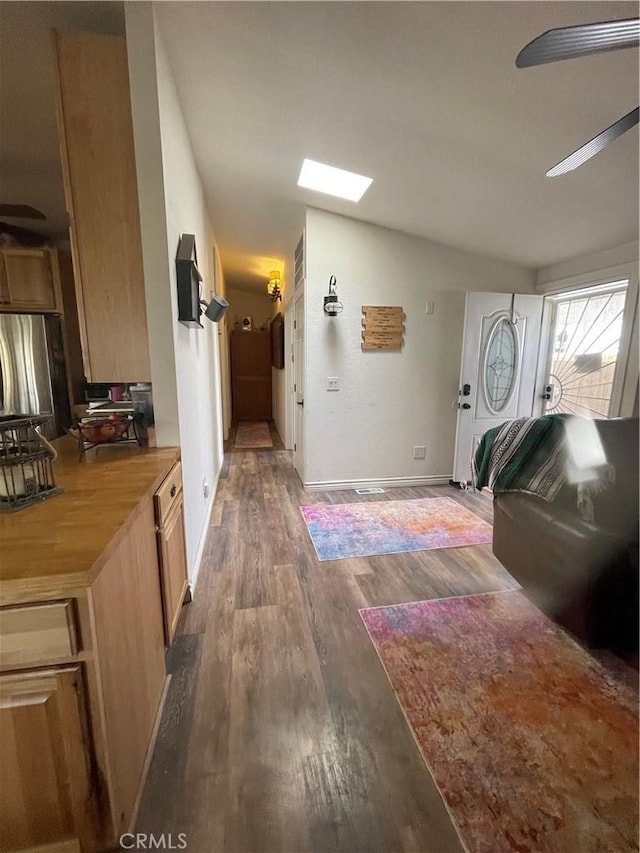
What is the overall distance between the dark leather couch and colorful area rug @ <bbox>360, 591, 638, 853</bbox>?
0.20 meters

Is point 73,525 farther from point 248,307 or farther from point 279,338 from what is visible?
point 248,307

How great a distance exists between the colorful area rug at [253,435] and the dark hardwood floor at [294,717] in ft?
9.98

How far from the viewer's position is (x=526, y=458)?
1634mm

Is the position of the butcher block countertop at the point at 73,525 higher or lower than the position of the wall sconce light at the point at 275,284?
lower

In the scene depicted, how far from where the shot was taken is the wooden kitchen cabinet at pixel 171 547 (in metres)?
1.36

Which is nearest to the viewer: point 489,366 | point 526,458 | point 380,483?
point 526,458

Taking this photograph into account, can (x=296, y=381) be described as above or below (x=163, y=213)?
below

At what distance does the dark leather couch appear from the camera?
893mm

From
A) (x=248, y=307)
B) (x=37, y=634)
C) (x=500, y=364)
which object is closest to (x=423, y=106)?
(x=500, y=364)

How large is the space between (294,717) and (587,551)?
1.24 metres

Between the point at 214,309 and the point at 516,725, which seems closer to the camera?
the point at 516,725

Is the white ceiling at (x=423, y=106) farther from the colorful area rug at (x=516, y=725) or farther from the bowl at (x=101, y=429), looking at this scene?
the bowl at (x=101, y=429)

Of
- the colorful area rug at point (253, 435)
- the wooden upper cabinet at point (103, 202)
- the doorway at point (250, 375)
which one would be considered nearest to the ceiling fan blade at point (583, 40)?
the wooden upper cabinet at point (103, 202)

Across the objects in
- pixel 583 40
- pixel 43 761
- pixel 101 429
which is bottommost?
pixel 43 761
